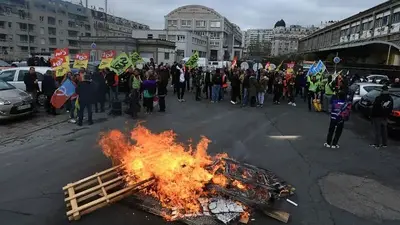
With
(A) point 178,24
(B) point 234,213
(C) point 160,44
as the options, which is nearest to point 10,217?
(B) point 234,213

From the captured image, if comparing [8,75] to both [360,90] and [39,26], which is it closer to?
[360,90]

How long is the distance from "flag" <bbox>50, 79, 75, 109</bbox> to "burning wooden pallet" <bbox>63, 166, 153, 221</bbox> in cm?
703

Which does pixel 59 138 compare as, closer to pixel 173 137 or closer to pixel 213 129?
pixel 173 137

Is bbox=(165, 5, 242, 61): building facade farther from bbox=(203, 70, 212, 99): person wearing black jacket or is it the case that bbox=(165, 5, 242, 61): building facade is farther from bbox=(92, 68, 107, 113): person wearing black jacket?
bbox=(92, 68, 107, 113): person wearing black jacket

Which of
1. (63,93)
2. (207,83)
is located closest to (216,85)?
(207,83)

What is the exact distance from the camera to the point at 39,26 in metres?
74.8

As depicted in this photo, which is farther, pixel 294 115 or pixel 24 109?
pixel 294 115

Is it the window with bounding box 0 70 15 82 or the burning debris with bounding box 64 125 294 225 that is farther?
the window with bounding box 0 70 15 82

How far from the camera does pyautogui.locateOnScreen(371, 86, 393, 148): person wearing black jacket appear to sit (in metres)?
9.74

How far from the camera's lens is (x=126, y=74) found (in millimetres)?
15484

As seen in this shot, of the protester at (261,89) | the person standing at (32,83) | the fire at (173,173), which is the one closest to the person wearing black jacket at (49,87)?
the person standing at (32,83)

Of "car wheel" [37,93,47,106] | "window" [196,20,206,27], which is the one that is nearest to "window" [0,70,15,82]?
"car wheel" [37,93,47,106]

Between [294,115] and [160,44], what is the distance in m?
49.6

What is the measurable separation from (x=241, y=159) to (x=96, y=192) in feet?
12.4
